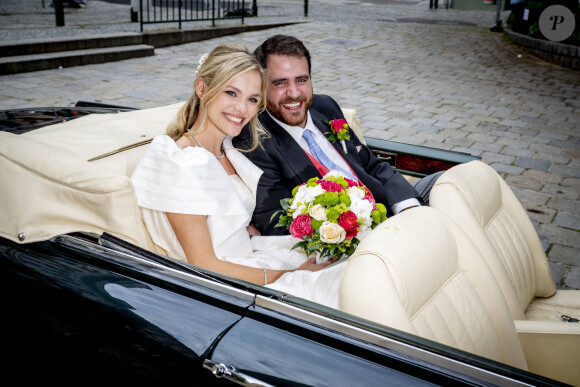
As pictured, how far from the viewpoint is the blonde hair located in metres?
2.49

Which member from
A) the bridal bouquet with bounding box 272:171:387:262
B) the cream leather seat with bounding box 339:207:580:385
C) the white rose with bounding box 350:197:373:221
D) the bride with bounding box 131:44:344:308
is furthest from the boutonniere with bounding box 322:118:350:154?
the cream leather seat with bounding box 339:207:580:385

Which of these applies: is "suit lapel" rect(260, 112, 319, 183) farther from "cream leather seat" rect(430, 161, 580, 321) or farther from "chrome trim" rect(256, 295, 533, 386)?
"chrome trim" rect(256, 295, 533, 386)

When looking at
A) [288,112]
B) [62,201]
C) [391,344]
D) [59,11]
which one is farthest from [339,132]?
[59,11]

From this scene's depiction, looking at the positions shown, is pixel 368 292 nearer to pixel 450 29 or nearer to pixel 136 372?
pixel 136 372

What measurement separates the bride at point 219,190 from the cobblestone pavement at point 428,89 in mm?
2274

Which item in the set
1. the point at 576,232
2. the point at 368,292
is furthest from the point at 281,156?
the point at 576,232

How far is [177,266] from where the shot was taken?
174 cm

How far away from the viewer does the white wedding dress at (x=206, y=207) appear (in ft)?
7.22

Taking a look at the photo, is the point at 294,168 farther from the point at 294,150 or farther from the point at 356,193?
the point at 356,193

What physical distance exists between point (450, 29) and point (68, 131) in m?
16.1

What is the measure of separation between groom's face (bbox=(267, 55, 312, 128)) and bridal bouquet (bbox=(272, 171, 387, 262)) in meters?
0.63

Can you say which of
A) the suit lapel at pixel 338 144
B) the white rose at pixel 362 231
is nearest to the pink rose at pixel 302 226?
the white rose at pixel 362 231

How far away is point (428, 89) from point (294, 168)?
275 inches

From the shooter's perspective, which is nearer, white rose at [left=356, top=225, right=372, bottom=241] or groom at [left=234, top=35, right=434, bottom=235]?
white rose at [left=356, top=225, right=372, bottom=241]
